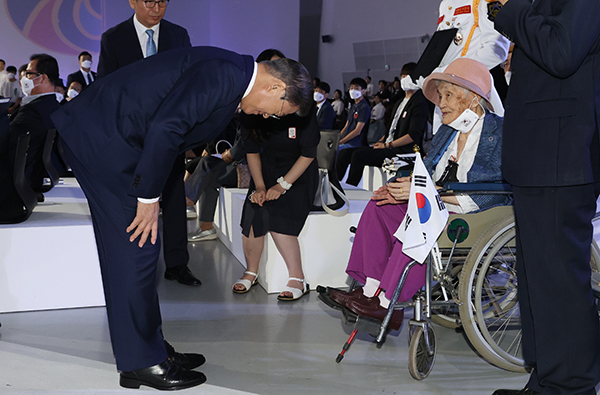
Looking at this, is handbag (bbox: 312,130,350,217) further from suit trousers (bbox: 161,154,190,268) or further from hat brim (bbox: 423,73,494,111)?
hat brim (bbox: 423,73,494,111)

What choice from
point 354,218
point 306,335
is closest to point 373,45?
point 354,218

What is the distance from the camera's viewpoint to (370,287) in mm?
2369

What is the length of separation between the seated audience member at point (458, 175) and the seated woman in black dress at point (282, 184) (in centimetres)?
70

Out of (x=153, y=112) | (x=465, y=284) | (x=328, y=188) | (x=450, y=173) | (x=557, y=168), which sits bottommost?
(x=465, y=284)

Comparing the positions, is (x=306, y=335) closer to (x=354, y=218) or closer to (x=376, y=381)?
(x=376, y=381)

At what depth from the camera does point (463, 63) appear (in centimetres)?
238

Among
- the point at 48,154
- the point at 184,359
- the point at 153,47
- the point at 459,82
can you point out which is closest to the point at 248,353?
the point at 184,359

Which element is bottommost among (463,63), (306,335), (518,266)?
(306,335)

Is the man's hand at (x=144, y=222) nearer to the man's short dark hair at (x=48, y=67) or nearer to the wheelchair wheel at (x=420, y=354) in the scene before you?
the wheelchair wheel at (x=420, y=354)

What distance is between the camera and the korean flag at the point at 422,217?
206 cm

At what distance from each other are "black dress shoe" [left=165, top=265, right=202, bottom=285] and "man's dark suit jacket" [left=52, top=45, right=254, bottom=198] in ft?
5.01

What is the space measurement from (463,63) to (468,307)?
96cm

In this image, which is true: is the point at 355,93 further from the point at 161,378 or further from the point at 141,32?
the point at 161,378

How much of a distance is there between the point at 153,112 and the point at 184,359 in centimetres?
95
